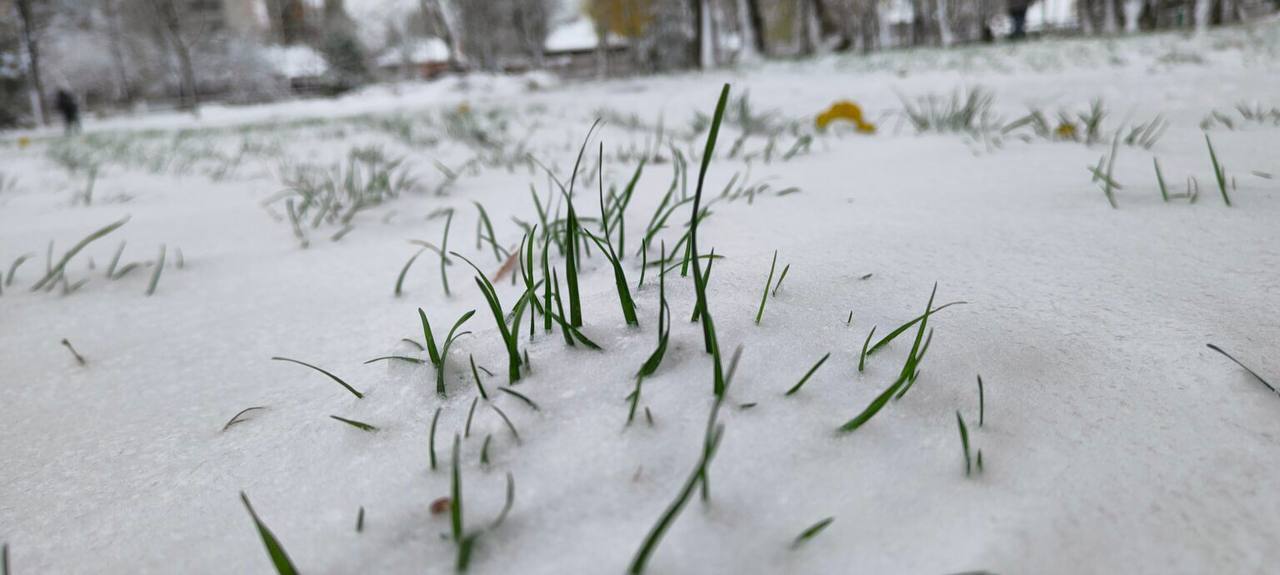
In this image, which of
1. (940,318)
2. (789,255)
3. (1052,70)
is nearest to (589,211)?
(789,255)

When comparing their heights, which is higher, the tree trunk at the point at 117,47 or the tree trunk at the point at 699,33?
the tree trunk at the point at 117,47

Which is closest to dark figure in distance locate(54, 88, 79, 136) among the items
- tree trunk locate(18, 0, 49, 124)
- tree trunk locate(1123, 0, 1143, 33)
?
tree trunk locate(18, 0, 49, 124)

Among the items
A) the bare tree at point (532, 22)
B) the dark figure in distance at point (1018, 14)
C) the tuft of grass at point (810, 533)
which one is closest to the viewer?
the tuft of grass at point (810, 533)

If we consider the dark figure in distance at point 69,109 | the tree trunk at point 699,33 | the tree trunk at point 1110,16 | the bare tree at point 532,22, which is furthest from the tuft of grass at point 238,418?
the bare tree at point 532,22

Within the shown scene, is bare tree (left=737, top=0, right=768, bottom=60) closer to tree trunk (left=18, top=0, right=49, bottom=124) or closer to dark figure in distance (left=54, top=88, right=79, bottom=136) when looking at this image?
dark figure in distance (left=54, top=88, right=79, bottom=136)

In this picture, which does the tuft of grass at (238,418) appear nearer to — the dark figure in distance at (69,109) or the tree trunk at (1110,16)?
the dark figure in distance at (69,109)

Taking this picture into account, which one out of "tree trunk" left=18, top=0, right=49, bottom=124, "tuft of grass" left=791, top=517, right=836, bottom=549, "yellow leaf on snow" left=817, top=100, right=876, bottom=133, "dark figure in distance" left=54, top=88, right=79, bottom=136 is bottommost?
"tuft of grass" left=791, top=517, right=836, bottom=549

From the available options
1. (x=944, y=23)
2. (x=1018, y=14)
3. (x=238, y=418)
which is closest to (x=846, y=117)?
(x=238, y=418)
